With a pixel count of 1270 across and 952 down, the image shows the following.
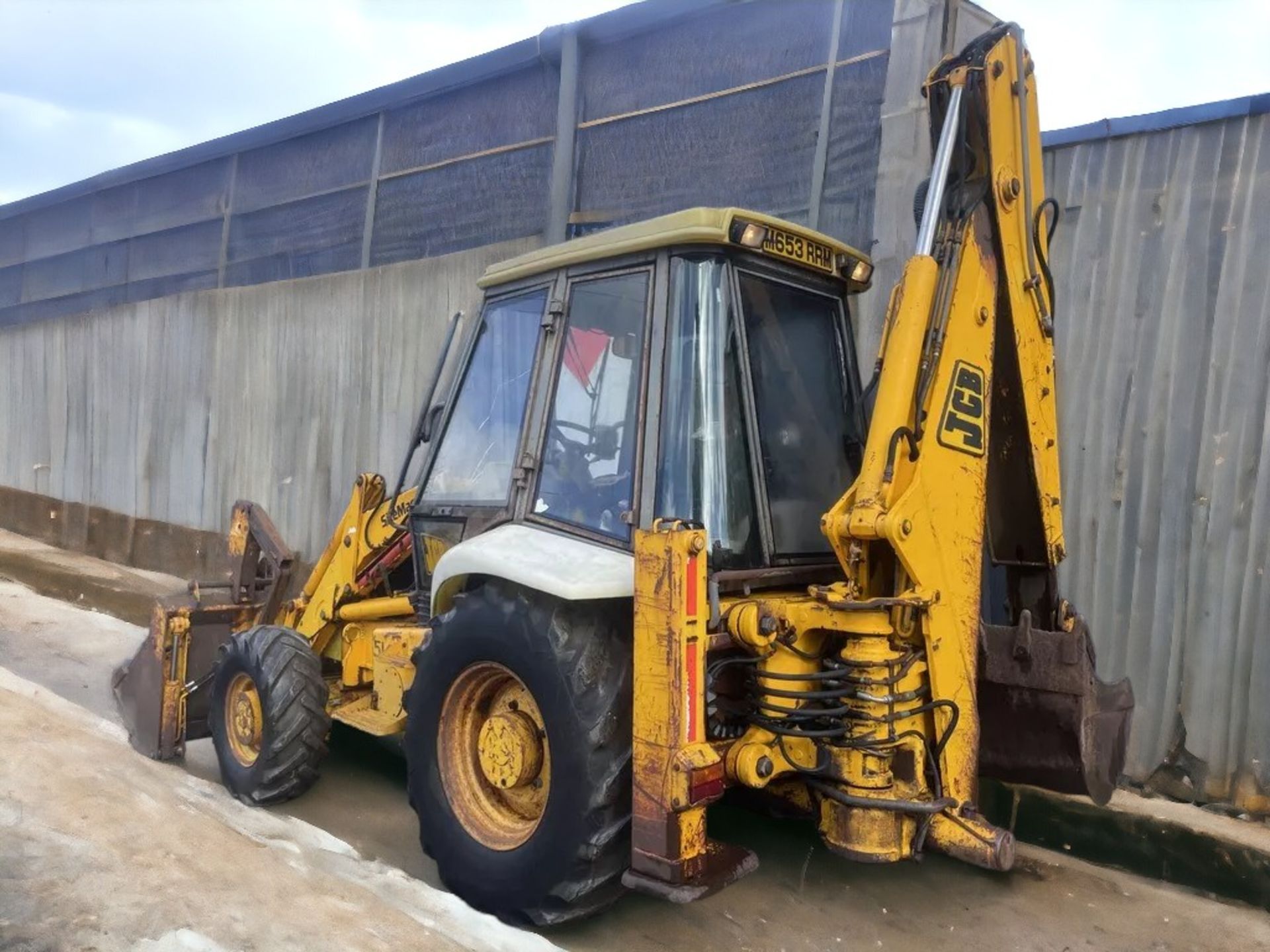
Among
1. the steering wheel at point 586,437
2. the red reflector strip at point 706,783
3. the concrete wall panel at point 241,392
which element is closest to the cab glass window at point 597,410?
the steering wheel at point 586,437

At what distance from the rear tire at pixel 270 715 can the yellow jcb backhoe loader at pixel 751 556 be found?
0.43m

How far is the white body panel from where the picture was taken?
3016 millimetres

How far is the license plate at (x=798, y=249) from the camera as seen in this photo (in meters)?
3.46

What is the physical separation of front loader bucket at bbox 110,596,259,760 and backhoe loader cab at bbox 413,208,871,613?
1.73 m

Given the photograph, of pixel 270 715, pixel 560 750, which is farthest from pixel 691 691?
pixel 270 715

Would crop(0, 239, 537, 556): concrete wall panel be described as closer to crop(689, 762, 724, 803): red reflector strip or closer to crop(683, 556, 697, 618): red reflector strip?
crop(683, 556, 697, 618): red reflector strip

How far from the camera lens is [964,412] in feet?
10.6

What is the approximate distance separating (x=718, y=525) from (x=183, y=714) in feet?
10.1

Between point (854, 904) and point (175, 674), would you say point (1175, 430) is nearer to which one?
point (854, 904)

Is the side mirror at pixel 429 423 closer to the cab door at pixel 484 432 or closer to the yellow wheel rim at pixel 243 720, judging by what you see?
the cab door at pixel 484 432

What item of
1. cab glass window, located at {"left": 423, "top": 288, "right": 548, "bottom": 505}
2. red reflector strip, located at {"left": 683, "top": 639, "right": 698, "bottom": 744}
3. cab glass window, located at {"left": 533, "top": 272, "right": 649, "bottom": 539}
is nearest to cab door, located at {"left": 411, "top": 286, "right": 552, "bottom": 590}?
cab glass window, located at {"left": 423, "top": 288, "right": 548, "bottom": 505}

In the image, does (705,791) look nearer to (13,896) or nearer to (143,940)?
(143,940)

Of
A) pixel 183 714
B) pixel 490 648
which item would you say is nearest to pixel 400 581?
pixel 183 714

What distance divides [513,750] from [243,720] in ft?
5.92
